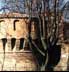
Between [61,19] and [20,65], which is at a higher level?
[61,19]

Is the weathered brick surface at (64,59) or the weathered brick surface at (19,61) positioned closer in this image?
the weathered brick surface at (64,59)

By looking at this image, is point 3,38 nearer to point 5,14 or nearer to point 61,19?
point 5,14

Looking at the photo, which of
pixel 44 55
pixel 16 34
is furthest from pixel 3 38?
pixel 44 55

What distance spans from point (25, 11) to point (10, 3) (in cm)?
102

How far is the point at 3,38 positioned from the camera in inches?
1495

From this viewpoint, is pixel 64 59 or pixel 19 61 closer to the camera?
pixel 64 59

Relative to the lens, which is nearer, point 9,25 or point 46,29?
point 46,29

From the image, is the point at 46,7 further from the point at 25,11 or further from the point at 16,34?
the point at 16,34

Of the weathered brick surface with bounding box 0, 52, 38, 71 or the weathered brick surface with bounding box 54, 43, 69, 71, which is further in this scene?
the weathered brick surface with bounding box 0, 52, 38, 71

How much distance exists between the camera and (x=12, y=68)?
37.4 m

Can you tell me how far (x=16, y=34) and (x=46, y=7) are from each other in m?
4.38

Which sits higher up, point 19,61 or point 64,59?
point 64,59

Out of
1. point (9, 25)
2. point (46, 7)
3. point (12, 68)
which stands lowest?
point (12, 68)

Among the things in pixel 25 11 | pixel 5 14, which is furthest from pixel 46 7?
pixel 5 14
